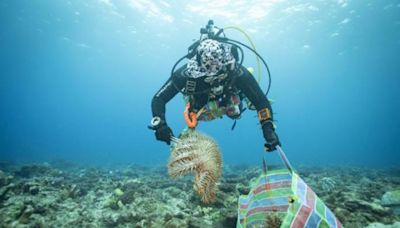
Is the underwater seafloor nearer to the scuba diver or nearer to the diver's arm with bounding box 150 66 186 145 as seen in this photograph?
the diver's arm with bounding box 150 66 186 145

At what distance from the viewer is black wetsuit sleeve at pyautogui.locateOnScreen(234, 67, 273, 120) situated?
4.66 metres

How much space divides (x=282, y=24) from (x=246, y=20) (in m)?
4.55

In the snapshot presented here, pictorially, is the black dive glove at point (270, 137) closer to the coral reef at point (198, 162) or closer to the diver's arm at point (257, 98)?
the diver's arm at point (257, 98)

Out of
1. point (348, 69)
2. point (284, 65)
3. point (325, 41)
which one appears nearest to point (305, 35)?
point (325, 41)

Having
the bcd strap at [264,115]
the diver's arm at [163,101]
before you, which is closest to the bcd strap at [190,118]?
the diver's arm at [163,101]

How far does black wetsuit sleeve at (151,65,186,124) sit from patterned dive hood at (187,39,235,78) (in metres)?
0.29

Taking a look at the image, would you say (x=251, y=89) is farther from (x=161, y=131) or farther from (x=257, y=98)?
(x=161, y=131)

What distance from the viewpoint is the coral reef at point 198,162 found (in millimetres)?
3744

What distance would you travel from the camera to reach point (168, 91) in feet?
16.0

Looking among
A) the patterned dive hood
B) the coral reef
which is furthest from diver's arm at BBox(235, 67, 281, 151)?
the coral reef

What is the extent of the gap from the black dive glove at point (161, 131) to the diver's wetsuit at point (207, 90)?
0.63 ft

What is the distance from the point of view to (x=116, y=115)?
532ft

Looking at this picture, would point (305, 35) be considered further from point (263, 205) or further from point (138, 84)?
point (138, 84)

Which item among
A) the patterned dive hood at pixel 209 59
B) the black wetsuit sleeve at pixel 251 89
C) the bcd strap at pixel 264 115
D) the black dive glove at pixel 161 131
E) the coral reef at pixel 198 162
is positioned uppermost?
the patterned dive hood at pixel 209 59
